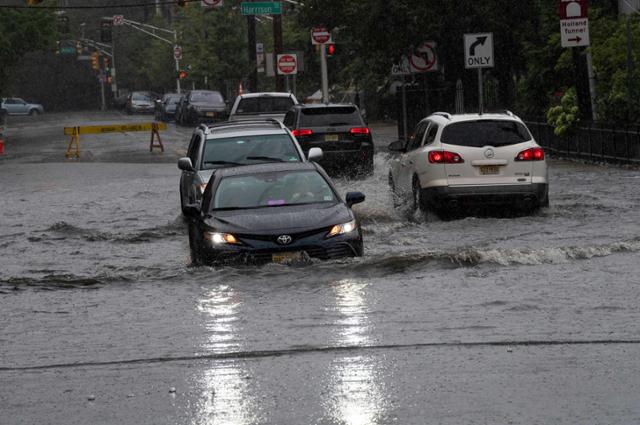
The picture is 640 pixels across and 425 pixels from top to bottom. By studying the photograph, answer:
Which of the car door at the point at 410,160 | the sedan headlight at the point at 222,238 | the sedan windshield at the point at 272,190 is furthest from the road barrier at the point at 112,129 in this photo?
the sedan headlight at the point at 222,238

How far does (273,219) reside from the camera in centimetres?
1478

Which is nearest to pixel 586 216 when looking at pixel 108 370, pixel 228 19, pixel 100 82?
pixel 108 370

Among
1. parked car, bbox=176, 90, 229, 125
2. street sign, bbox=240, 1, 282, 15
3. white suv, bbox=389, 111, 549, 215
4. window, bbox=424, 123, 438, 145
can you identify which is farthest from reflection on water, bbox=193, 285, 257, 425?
parked car, bbox=176, 90, 229, 125

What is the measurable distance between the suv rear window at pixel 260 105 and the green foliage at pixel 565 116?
26.6 feet

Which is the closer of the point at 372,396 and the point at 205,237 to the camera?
the point at 372,396

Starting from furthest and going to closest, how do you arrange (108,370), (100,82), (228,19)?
(100,82)
(228,19)
(108,370)

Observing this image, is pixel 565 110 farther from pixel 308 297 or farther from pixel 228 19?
pixel 228 19

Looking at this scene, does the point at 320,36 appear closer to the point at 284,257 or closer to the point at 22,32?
the point at 22,32

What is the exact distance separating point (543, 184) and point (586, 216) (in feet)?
3.08

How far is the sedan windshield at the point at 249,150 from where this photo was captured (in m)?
20.4

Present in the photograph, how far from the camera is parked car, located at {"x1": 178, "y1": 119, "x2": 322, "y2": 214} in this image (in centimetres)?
2030

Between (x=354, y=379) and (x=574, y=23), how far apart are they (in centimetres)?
2314

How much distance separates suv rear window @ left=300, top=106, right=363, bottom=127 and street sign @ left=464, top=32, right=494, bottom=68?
314cm

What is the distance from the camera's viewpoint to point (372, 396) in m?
8.65
